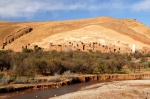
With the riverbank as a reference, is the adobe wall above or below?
above

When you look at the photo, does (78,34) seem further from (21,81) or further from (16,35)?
(21,81)

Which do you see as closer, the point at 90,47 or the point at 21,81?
the point at 21,81

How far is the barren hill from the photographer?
3994 inches

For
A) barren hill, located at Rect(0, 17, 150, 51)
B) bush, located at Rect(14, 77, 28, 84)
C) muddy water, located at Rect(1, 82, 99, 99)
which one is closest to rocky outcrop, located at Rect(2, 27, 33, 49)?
barren hill, located at Rect(0, 17, 150, 51)

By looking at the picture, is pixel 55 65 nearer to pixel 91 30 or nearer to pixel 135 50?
pixel 135 50

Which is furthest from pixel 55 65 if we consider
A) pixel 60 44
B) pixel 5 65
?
pixel 60 44

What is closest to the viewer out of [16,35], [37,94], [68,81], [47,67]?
[37,94]

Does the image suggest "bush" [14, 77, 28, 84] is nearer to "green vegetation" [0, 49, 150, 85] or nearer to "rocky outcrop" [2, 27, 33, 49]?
"green vegetation" [0, 49, 150, 85]

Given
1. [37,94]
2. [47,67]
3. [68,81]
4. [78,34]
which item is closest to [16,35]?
[78,34]

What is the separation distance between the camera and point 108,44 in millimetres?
97625

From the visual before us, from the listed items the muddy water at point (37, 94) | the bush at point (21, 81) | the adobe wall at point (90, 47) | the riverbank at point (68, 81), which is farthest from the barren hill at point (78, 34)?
the muddy water at point (37, 94)

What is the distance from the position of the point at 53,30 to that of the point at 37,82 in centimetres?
7804

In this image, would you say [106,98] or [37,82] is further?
[37,82]

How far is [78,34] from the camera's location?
347 ft
